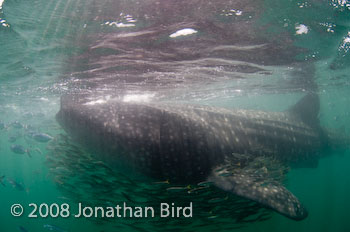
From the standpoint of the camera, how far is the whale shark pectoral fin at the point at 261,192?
4934 millimetres

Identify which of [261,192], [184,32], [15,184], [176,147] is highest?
[184,32]

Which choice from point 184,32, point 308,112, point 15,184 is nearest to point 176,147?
point 184,32

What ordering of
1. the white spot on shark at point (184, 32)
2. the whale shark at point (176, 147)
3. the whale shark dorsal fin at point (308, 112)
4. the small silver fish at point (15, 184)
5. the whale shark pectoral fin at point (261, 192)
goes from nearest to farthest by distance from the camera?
the whale shark pectoral fin at point (261, 192)
the whale shark at point (176, 147)
the white spot on shark at point (184, 32)
the small silver fish at point (15, 184)
the whale shark dorsal fin at point (308, 112)

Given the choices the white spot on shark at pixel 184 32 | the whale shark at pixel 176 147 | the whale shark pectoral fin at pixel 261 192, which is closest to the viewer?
the whale shark pectoral fin at pixel 261 192

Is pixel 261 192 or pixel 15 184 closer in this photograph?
pixel 261 192

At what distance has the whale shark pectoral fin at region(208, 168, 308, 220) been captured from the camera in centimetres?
493

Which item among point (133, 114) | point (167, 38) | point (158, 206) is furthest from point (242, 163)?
point (167, 38)

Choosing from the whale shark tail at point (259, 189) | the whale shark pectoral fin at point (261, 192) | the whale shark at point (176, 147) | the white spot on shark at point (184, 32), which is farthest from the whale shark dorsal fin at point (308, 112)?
A: the white spot on shark at point (184, 32)

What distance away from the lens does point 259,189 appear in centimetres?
527

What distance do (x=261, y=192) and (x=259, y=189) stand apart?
0.29ft

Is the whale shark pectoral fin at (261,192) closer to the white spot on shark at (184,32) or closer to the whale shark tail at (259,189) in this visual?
the whale shark tail at (259,189)

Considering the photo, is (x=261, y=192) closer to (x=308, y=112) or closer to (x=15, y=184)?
(x=308, y=112)

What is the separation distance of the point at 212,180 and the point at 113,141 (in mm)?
2677

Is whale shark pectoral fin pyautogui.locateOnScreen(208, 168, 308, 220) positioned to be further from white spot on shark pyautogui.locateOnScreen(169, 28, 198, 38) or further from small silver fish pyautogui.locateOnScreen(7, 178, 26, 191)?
small silver fish pyautogui.locateOnScreen(7, 178, 26, 191)
